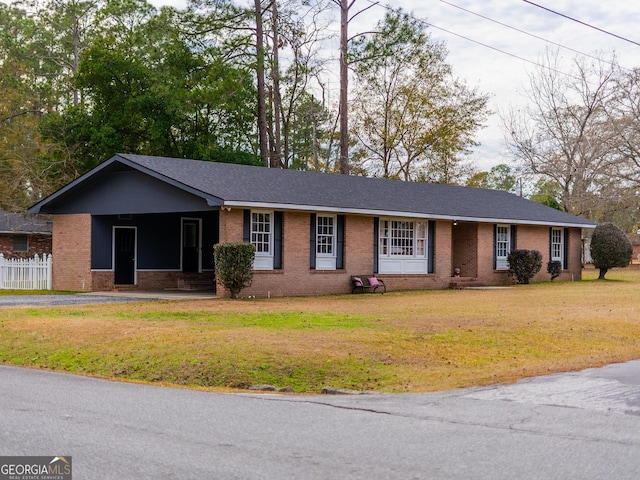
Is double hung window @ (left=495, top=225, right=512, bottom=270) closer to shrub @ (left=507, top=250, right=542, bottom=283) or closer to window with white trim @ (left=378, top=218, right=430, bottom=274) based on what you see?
shrub @ (left=507, top=250, right=542, bottom=283)

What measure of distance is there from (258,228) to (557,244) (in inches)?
746

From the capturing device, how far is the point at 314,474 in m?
6.70

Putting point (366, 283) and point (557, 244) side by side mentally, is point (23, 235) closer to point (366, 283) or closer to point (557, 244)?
point (366, 283)

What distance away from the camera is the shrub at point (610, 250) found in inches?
1660

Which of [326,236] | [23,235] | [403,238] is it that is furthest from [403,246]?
[23,235]

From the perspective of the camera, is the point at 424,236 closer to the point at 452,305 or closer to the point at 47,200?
the point at 452,305

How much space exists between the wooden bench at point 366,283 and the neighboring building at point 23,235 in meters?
19.6

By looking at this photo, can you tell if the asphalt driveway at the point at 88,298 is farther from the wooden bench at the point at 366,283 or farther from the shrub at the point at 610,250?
the shrub at the point at 610,250

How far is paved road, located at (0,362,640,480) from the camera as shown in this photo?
6871mm

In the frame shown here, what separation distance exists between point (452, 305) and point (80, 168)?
2473 cm

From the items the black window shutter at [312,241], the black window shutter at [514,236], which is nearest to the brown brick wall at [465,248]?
the black window shutter at [514,236]

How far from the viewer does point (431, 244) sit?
112 feet

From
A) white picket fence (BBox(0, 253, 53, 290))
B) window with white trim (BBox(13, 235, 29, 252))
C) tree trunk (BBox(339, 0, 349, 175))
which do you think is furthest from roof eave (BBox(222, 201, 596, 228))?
window with white trim (BBox(13, 235, 29, 252))

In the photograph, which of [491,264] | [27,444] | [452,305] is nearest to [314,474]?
[27,444]
